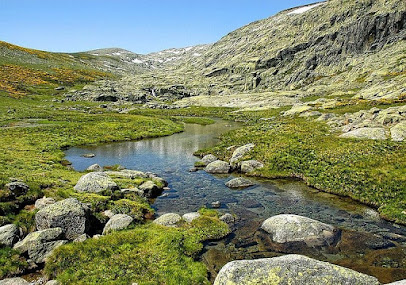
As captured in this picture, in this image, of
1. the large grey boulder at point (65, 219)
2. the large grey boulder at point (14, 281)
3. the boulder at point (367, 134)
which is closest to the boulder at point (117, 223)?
the large grey boulder at point (65, 219)

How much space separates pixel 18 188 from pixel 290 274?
78.5ft

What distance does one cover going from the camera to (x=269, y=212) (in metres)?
26.2

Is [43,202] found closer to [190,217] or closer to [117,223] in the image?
[117,223]

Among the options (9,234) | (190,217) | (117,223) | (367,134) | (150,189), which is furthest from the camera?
(367,134)

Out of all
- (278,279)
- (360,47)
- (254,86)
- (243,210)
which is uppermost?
(360,47)

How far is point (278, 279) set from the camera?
1318 centimetres

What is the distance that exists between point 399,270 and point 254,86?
18591cm

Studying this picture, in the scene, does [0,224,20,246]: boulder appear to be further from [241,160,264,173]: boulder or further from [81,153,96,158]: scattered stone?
[81,153,96,158]: scattered stone

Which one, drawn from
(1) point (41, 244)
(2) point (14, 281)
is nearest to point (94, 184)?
(1) point (41, 244)

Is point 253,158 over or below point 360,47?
below

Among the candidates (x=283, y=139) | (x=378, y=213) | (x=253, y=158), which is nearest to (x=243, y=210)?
(x=378, y=213)

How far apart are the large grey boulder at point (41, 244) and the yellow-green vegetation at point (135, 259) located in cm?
92

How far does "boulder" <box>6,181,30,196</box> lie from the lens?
24.1 meters

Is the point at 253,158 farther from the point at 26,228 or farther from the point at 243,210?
the point at 26,228
